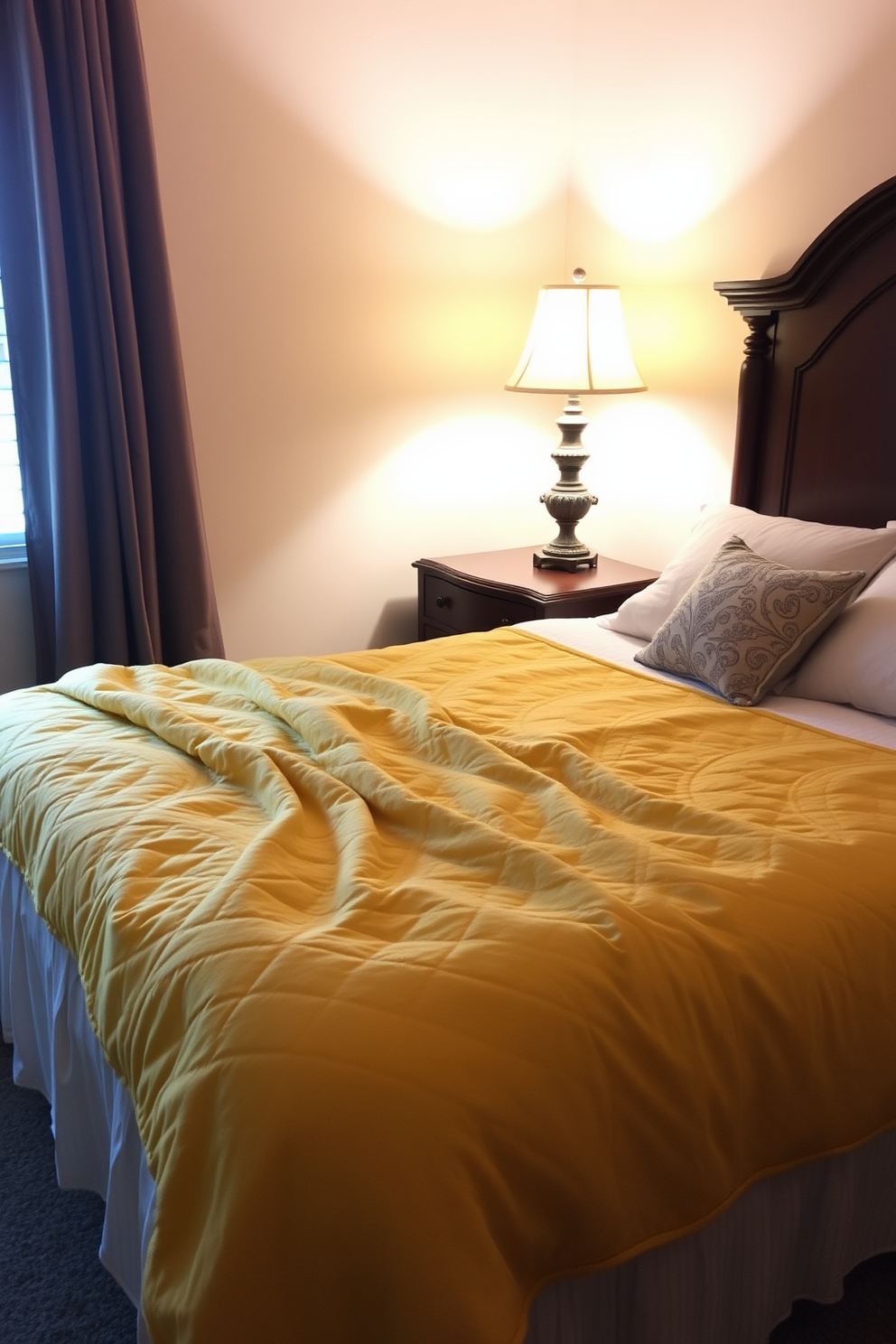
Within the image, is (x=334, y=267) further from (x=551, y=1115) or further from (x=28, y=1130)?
(x=551, y=1115)

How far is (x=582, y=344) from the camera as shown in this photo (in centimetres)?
302

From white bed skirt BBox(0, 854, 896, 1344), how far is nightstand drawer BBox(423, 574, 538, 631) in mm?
1674

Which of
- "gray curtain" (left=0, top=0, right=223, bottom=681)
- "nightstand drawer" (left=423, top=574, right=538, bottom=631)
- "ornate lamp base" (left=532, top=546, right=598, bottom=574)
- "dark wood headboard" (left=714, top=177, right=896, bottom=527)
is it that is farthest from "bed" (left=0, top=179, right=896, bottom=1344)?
"ornate lamp base" (left=532, top=546, right=598, bottom=574)

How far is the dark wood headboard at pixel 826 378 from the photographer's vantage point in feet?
8.00

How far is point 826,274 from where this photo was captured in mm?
2535

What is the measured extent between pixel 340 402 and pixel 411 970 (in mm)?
2465

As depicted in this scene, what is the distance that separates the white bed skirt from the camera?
1213 millimetres

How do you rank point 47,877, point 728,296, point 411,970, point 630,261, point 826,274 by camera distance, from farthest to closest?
point 630,261, point 728,296, point 826,274, point 47,877, point 411,970

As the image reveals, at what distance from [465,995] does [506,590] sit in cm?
201

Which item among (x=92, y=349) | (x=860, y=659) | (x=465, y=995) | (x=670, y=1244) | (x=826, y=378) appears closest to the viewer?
(x=465, y=995)

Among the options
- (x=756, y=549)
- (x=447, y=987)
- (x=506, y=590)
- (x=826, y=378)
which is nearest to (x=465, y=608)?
(x=506, y=590)

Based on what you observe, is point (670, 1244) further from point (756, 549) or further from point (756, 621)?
point (756, 549)

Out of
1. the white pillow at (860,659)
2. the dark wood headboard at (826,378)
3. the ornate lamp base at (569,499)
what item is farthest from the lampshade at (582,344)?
the white pillow at (860,659)

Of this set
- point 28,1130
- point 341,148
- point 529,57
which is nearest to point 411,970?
point 28,1130
